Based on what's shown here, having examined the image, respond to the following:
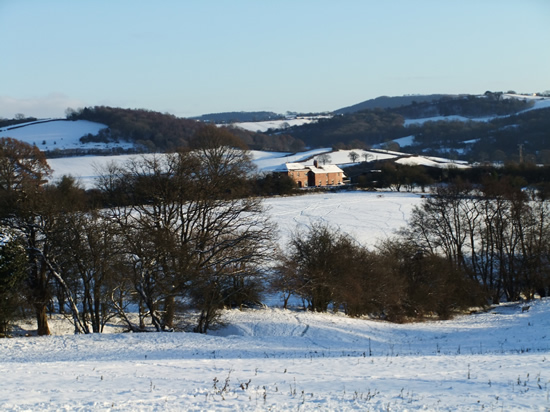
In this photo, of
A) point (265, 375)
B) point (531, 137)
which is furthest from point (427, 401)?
point (531, 137)

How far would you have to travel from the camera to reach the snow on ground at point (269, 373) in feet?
31.4

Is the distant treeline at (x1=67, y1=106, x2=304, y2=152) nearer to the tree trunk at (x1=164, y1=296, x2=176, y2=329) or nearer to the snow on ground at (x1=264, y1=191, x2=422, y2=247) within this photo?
the snow on ground at (x1=264, y1=191, x2=422, y2=247)

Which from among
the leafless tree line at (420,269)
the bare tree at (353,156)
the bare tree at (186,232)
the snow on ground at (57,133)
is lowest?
the leafless tree line at (420,269)

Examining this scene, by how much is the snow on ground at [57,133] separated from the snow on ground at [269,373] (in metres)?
120

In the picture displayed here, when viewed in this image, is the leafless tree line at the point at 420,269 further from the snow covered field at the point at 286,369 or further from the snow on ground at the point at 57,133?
the snow on ground at the point at 57,133

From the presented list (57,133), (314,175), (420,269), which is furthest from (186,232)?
(57,133)

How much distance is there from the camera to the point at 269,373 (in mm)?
12547

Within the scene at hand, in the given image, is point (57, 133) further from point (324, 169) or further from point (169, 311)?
point (169, 311)

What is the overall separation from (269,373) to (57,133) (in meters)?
150

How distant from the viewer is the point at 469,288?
111ft

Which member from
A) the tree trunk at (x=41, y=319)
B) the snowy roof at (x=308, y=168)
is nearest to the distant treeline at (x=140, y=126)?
the snowy roof at (x=308, y=168)

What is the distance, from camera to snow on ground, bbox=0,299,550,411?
9570 mm

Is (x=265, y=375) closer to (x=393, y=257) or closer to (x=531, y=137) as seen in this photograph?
(x=393, y=257)

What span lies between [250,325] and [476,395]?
15091 mm
